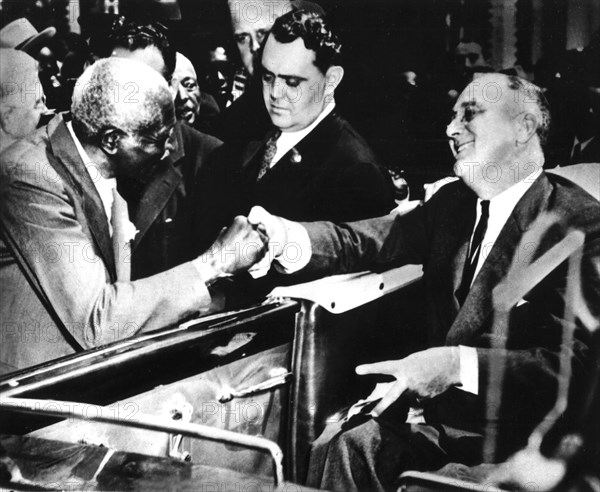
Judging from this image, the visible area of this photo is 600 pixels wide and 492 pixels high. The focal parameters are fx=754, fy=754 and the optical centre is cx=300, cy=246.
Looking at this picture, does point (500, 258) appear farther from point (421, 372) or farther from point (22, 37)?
point (22, 37)

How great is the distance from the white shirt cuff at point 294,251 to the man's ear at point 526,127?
47.8 inches

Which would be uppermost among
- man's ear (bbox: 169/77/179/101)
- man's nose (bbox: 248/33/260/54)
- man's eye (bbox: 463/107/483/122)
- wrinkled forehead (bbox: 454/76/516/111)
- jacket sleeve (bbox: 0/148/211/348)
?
man's nose (bbox: 248/33/260/54)

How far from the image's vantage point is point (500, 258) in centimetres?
371

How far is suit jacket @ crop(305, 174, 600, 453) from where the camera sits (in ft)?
11.8

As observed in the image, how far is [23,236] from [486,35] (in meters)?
2.76

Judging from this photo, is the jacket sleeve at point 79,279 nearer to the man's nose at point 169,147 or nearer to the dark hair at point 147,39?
→ the man's nose at point 169,147

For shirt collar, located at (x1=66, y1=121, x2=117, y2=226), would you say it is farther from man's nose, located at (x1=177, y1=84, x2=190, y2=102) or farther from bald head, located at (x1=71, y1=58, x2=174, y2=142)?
man's nose, located at (x1=177, y1=84, x2=190, y2=102)

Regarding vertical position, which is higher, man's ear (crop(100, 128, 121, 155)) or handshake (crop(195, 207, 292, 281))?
man's ear (crop(100, 128, 121, 155))

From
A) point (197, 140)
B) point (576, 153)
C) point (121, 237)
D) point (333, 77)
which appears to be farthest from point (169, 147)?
point (576, 153)

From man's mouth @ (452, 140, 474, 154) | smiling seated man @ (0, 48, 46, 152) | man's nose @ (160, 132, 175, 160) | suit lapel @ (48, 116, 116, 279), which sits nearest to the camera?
man's mouth @ (452, 140, 474, 154)

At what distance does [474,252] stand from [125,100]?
7.07 ft

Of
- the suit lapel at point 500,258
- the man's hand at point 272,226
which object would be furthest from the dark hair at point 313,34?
the suit lapel at point 500,258

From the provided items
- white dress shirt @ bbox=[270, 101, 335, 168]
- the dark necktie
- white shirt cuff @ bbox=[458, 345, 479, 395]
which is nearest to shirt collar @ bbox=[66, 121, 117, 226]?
white dress shirt @ bbox=[270, 101, 335, 168]

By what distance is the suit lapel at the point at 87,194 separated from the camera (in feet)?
14.1
